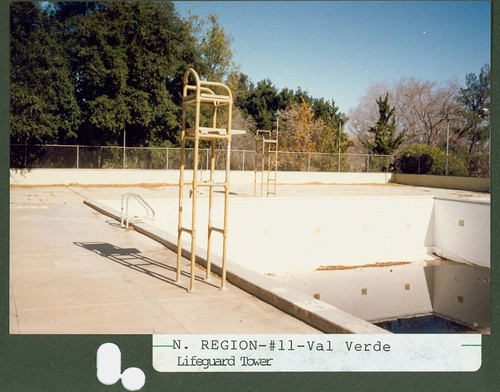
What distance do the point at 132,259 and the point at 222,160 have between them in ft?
92.3

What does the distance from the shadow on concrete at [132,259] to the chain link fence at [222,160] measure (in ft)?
68.9

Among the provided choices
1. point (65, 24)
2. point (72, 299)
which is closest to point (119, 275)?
point (72, 299)

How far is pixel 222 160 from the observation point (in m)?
35.5

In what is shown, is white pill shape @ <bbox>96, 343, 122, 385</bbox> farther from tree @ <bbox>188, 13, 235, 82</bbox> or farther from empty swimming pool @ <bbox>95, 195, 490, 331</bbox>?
tree @ <bbox>188, 13, 235, 82</bbox>

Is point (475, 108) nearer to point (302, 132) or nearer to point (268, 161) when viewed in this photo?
point (302, 132)

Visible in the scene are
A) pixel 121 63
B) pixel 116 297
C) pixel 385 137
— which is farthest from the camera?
pixel 385 137

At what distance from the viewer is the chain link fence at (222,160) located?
28.5 meters

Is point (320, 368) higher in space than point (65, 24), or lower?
lower

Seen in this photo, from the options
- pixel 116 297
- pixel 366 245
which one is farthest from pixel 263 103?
pixel 116 297

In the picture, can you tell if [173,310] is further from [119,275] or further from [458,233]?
[458,233]

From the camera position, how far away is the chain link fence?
28.5 m

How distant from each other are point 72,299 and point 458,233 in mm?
15570

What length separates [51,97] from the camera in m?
27.6

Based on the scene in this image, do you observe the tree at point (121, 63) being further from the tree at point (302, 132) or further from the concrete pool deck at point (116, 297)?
the concrete pool deck at point (116, 297)
